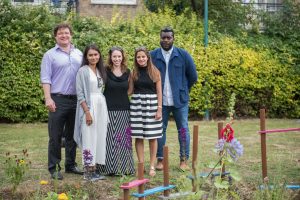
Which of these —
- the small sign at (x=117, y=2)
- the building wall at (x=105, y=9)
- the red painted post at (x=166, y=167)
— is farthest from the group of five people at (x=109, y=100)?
the small sign at (x=117, y=2)

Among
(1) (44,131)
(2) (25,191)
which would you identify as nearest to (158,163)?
(2) (25,191)

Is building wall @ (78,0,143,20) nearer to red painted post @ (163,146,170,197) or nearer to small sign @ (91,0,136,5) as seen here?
small sign @ (91,0,136,5)

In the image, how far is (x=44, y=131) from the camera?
12.5 m

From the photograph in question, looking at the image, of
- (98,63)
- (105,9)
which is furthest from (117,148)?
(105,9)

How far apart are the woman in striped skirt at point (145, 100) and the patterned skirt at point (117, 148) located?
12cm

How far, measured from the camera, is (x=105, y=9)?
19297 mm

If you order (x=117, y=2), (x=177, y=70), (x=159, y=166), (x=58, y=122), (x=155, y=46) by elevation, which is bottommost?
(x=159, y=166)

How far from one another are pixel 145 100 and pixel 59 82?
1.14m

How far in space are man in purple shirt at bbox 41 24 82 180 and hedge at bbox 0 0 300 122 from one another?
630 centimetres

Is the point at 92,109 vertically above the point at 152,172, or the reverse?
the point at 92,109

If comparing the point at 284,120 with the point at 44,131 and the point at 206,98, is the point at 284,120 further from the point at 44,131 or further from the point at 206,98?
the point at 44,131

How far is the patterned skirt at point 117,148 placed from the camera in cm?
758

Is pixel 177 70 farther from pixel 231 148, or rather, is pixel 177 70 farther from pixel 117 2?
pixel 117 2

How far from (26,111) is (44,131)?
4.50 feet
